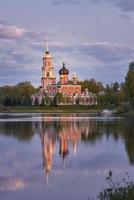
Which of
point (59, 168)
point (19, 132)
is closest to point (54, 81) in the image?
point (19, 132)

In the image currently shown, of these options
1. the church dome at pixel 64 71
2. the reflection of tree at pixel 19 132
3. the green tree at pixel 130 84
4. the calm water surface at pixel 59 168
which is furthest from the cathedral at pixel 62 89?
the calm water surface at pixel 59 168

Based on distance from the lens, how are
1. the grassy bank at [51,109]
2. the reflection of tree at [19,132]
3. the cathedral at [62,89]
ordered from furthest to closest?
the cathedral at [62,89] → the grassy bank at [51,109] → the reflection of tree at [19,132]

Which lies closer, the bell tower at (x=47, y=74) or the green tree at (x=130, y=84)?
the green tree at (x=130, y=84)

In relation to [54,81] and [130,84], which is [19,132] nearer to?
[130,84]

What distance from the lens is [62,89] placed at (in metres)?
181

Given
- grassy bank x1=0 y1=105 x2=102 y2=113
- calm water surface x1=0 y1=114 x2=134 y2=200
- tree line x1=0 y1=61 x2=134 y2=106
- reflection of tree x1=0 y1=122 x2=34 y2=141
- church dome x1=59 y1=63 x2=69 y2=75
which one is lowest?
grassy bank x1=0 y1=105 x2=102 y2=113

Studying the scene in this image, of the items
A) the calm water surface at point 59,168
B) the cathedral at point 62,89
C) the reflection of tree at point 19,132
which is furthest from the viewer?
the cathedral at point 62,89

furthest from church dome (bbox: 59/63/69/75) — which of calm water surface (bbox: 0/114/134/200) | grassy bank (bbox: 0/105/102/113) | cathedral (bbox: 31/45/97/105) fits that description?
→ calm water surface (bbox: 0/114/134/200)

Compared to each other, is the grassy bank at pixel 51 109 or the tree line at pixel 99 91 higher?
the tree line at pixel 99 91

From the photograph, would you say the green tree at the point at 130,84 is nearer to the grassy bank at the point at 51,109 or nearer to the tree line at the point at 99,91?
the tree line at the point at 99,91

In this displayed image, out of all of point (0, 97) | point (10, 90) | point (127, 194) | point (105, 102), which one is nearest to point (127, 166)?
point (127, 194)

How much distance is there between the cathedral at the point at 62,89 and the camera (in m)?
178

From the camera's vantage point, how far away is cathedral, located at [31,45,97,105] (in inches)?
6993

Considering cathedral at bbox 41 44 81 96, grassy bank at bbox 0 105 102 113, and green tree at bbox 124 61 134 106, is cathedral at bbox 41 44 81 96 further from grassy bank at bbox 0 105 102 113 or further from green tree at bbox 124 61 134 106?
green tree at bbox 124 61 134 106
